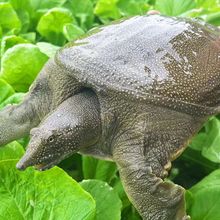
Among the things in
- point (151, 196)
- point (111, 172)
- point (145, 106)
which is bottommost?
point (111, 172)

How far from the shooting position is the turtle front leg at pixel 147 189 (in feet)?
2.91

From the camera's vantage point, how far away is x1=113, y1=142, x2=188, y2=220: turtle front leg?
89cm

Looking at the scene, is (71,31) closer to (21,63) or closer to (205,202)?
(21,63)

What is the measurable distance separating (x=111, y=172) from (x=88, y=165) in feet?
0.18

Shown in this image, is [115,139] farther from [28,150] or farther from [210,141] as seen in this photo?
[210,141]

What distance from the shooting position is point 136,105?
91 cm

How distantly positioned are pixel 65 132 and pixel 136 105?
13 centimetres

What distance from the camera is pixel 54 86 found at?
1.02 meters

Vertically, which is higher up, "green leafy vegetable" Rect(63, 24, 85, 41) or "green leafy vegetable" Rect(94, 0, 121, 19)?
"green leafy vegetable" Rect(63, 24, 85, 41)

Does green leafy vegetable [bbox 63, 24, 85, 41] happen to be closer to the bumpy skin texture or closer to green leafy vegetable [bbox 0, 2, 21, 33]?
green leafy vegetable [bbox 0, 2, 21, 33]

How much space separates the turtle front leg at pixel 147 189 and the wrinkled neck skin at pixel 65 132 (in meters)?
0.07

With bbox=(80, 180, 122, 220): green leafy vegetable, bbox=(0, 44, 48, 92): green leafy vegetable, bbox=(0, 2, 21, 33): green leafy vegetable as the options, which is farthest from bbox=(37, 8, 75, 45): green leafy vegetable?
bbox=(80, 180, 122, 220): green leafy vegetable

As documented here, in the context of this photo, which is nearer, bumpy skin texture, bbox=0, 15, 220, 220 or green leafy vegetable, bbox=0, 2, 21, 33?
bumpy skin texture, bbox=0, 15, 220, 220

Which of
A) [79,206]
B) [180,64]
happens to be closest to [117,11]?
[180,64]
